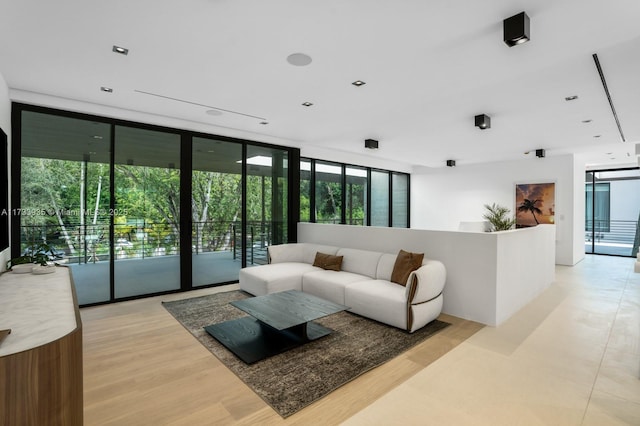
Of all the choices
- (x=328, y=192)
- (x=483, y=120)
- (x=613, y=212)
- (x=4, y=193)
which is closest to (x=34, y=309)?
(x=4, y=193)

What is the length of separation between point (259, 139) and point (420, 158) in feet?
14.7

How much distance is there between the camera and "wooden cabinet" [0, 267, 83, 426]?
115cm

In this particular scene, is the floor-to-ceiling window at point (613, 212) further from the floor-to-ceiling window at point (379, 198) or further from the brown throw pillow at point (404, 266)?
the brown throw pillow at point (404, 266)

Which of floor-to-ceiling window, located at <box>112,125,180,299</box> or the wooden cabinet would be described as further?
floor-to-ceiling window, located at <box>112,125,180,299</box>

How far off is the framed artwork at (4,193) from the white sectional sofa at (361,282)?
2.77 metres

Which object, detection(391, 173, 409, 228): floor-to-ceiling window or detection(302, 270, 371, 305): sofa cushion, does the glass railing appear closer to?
detection(391, 173, 409, 228): floor-to-ceiling window

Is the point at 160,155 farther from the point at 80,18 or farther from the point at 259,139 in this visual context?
the point at 80,18

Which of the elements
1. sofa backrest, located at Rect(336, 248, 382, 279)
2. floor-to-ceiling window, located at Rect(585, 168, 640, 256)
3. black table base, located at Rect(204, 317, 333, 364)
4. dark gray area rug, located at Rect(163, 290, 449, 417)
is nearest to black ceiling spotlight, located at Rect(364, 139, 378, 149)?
sofa backrest, located at Rect(336, 248, 382, 279)

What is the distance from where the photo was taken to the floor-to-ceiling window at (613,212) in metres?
8.58

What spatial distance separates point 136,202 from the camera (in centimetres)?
466

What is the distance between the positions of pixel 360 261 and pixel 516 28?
325 centimetres

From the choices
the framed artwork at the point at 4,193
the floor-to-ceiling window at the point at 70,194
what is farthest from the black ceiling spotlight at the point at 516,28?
the floor-to-ceiling window at the point at 70,194

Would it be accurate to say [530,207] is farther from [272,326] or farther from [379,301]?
[272,326]

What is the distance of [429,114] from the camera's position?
4617 millimetres
